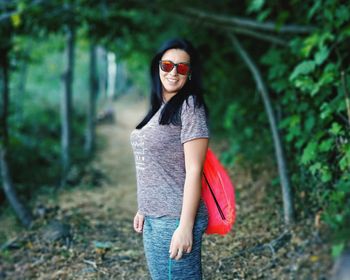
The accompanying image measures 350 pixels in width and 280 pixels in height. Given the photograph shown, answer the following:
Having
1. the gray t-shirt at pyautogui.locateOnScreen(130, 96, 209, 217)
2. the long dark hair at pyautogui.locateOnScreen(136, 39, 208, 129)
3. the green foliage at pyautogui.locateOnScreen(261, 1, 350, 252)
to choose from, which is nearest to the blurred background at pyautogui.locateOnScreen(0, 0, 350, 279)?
the green foliage at pyautogui.locateOnScreen(261, 1, 350, 252)

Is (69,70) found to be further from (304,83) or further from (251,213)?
(304,83)

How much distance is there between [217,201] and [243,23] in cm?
448

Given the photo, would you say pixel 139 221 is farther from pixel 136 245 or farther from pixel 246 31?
pixel 246 31

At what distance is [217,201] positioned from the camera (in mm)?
2402

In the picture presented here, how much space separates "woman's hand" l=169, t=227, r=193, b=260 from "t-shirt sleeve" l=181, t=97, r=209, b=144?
1.57 feet

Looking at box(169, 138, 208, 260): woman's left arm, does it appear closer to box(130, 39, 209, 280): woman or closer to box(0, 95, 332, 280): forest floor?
box(130, 39, 209, 280): woman

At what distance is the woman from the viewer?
2.18 m

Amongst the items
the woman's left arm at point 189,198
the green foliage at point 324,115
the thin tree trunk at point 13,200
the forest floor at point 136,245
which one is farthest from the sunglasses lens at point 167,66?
the thin tree trunk at point 13,200

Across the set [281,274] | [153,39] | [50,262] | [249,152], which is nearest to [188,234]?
[281,274]

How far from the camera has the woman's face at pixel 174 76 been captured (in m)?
2.40

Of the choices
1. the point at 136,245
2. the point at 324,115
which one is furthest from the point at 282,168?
the point at 136,245

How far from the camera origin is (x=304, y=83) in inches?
165

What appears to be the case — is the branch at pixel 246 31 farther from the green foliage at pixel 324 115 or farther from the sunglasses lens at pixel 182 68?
the sunglasses lens at pixel 182 68

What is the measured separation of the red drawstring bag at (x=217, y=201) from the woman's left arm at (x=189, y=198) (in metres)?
0.22
